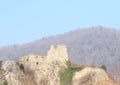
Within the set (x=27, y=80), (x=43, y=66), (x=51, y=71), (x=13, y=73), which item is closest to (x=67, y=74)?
(x=51, y=71)

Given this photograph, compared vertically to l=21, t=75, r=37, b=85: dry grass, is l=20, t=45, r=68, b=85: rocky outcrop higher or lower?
higher

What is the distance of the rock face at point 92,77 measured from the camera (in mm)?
52594

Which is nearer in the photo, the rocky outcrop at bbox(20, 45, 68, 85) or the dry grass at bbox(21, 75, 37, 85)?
the dry grass at bbox(21, 75, 37, 85)

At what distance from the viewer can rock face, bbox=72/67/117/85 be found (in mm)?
52594

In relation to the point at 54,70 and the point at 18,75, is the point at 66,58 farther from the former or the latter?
the point at 18,75

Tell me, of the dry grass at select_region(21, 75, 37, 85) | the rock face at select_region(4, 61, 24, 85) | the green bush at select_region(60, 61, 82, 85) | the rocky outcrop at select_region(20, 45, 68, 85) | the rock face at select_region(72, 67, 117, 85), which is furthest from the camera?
the rocky outcrop at select_region(20, 45, 68, 85)

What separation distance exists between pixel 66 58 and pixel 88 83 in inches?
141

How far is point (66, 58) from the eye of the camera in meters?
53.3

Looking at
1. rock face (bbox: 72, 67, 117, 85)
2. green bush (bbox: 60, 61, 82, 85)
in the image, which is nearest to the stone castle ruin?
rock face (bbox: 72, 67, 117, 85)

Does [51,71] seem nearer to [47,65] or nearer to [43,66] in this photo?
[47,65]

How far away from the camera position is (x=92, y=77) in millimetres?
53312

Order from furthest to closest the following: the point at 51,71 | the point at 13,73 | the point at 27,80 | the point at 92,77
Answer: the point at 92,77 < the point at 51,71 < the point at 27,80 < the point at 13,73

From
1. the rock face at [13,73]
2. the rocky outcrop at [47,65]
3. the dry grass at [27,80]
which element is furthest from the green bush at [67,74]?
the rock face at [13,73]

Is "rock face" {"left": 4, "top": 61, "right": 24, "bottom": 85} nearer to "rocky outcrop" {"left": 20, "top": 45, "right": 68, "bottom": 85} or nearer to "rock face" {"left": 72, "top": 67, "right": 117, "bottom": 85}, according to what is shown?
"rocky outcrop" {"left": 20, "top": 45, "right": 68, "bottom": 85}
